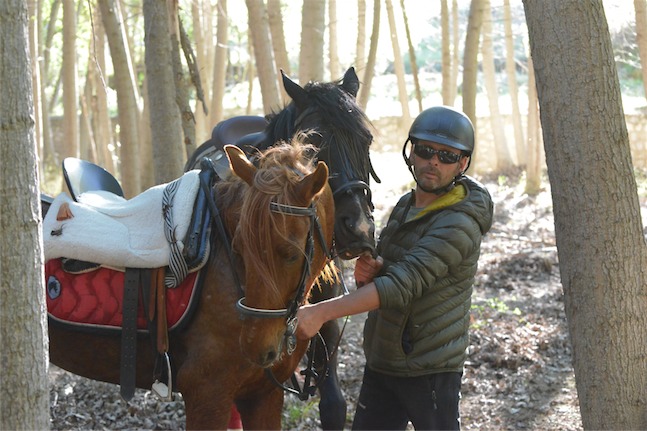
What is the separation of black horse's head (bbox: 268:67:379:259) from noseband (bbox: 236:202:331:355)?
0.17 meters

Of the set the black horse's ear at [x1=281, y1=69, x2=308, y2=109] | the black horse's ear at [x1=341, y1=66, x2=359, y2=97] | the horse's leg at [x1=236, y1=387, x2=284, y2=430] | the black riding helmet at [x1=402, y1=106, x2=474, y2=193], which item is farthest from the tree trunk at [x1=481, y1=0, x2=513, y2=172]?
the horse's leg at [x1=236, y1=387, x2=284, y2=430]

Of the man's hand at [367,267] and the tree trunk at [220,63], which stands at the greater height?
the tree trunk at [220,63]

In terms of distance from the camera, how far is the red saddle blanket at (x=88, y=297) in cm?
359

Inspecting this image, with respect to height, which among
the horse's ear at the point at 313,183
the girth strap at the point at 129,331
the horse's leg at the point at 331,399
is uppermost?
the horse's ear at the point at 313,183

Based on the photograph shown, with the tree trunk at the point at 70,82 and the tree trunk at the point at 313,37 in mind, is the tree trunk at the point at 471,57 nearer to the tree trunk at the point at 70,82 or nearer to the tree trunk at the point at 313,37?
the tree trunk at the point at 313,37

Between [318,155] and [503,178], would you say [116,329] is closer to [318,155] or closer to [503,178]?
[318,155]

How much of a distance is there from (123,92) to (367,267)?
5.60 metres

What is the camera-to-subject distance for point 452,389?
337cm

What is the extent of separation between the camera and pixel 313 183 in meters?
2.87

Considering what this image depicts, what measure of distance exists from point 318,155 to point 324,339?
1.26 m

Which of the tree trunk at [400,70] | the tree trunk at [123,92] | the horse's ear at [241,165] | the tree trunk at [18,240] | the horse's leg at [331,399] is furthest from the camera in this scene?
the tree trunk at [400,70]

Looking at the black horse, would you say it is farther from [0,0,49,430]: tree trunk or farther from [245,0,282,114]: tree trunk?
[245,0,282,114]: tree trunk

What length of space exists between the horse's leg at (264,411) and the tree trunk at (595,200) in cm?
140

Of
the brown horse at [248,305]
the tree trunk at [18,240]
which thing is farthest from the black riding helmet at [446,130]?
the tree trunk at [18,240]
